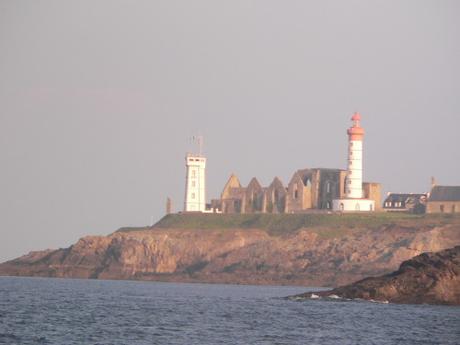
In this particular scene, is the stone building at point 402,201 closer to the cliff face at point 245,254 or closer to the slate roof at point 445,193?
the slate roof at point 445,193

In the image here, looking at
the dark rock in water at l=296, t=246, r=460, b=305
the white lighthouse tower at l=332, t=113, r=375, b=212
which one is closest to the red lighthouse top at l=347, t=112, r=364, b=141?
the white lighthouse tower at l=332, t=113, r=375, b=212

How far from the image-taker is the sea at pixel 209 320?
185 ft

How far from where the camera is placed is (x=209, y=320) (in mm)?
65625

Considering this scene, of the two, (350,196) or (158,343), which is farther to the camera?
(350,196)

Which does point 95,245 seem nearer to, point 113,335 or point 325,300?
point 325,300

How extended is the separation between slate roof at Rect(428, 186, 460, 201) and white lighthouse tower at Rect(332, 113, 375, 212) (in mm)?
6437

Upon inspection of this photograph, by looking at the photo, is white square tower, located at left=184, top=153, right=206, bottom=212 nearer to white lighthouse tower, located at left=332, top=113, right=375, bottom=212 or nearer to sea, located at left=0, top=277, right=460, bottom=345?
white lighthouse tower, located at left=332, top=113, right=375, bottom=212

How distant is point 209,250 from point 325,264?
13.5 meters

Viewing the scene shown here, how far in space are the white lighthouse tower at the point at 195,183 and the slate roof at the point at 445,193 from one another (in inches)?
973

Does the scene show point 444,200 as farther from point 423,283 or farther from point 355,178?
point 423,283

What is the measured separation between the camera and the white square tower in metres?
141

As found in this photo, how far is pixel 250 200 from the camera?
144m

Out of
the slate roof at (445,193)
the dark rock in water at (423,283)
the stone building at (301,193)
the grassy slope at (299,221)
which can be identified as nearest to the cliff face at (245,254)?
the grassy slope at (299,221)

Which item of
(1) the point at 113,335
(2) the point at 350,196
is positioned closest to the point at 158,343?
(1) the point at 113,335
